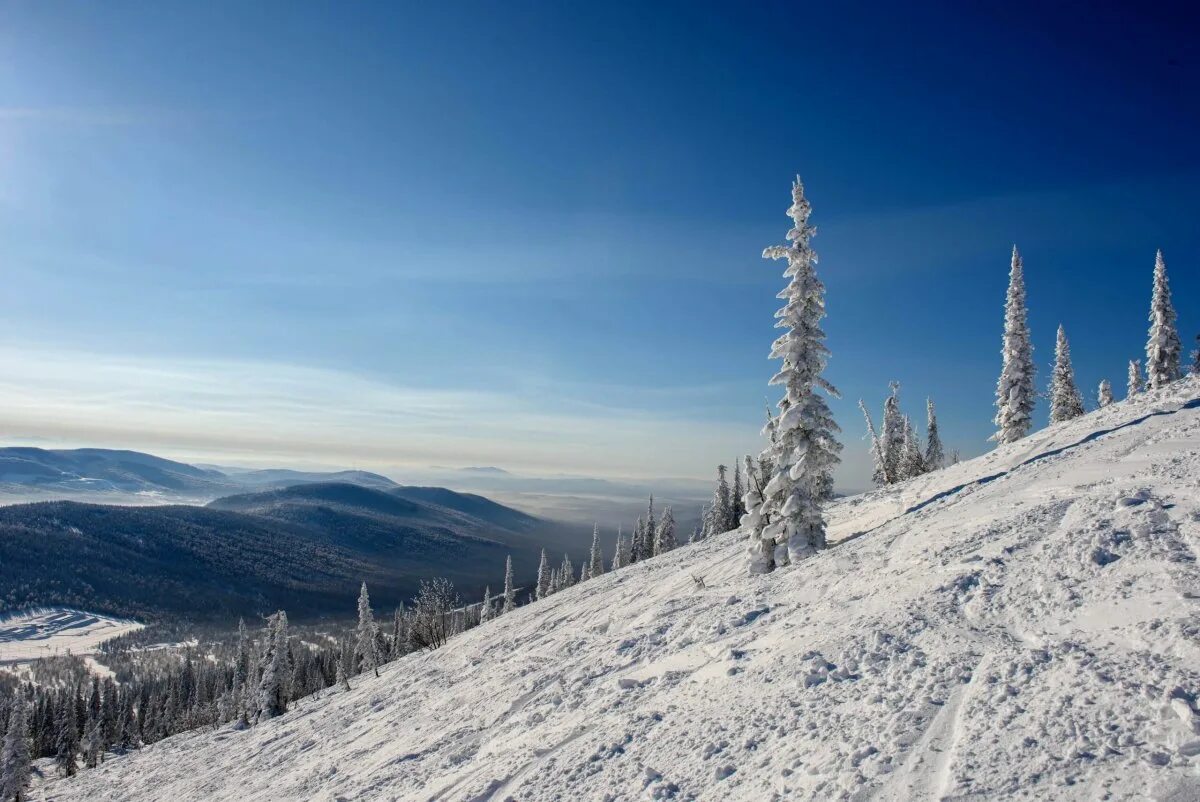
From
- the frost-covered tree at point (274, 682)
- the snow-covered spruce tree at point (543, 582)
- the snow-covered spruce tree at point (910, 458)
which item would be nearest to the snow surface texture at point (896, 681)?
the frost-covered tree at point (274, 682)

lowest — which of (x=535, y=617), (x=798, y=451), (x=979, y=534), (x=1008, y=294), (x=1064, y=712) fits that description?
(x=535, y=617)

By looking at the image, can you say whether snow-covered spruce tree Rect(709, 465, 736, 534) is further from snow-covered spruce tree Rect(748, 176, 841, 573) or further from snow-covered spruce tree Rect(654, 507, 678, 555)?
snow-covered spruce tree Rect(748, 176, 841, 573)

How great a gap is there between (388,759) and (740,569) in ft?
51.0

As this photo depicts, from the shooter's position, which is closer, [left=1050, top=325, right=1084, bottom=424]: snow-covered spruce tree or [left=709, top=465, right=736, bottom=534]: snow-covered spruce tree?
[left=1050, top=325, right=1084, bottom=424]: snow-covered spruce tree

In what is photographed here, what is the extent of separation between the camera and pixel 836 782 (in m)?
7.07

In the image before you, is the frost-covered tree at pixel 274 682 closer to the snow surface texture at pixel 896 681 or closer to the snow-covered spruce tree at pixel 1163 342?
the snow surface texture at pixel 896 681

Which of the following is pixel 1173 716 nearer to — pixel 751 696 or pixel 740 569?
pixel 751 696

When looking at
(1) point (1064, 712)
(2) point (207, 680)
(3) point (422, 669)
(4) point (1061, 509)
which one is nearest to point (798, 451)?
(4) point (1061, 509)

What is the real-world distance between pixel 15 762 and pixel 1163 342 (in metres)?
Result: 101

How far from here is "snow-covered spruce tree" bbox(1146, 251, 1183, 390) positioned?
46.8 metres

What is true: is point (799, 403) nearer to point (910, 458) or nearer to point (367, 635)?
point (910, 458)

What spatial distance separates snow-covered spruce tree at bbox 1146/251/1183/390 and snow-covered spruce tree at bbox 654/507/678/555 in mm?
52904

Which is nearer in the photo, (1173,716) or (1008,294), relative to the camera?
(1173,716)

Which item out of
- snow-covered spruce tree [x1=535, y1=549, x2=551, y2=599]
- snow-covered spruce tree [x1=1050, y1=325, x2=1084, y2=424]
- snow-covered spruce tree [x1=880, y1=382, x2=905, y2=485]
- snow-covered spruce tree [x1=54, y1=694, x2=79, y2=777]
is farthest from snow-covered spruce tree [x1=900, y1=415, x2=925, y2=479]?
snow-covered spruce tree [x1=54, y1=694, x2=79, y2=777]
